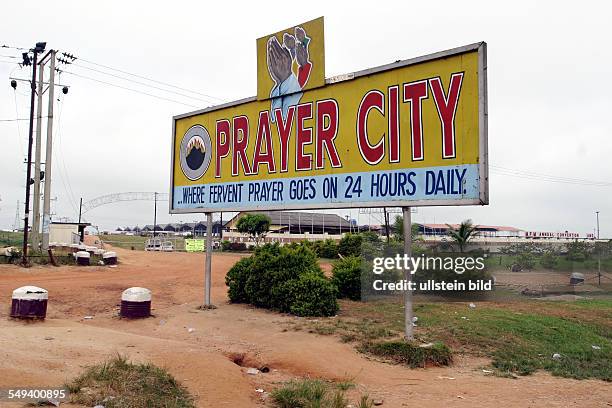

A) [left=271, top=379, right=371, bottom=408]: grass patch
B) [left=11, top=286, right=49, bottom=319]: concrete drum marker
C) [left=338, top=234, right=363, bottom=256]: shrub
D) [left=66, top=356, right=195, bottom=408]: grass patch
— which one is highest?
[left=338, top=234, right=363, bottom=256]: shrub

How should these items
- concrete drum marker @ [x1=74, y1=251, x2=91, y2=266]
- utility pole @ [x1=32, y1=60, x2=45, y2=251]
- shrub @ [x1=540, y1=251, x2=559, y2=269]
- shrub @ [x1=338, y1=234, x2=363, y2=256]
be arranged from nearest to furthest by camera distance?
shrub @ [x1=540, y1=251, x2=559, y2=269]
concrete drum marker @ [x1=74, y1=251, x2=91, y2=266]
utility pole @ [x1=32, y1=60, x2=45, y2=251]
shrub @ [x1=338, y1=234, x2=363, y2=256]

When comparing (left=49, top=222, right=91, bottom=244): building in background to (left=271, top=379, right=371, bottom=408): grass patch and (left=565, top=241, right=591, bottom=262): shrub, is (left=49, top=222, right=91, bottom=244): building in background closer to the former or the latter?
(left=565, top=241, right=591, bottom=262): shrub

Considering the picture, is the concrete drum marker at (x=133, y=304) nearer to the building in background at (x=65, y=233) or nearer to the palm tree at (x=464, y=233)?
the palm tree at (x=464, y=233)

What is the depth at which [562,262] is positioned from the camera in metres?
24.5

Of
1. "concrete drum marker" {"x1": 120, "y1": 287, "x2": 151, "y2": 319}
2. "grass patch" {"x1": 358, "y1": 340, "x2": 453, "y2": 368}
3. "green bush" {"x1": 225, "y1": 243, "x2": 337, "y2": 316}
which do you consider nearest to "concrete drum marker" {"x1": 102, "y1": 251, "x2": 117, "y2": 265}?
"green bush" {"x1": 225, "y1": 243, "x2": 337, "y2": 316}

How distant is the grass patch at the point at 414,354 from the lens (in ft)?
26.8

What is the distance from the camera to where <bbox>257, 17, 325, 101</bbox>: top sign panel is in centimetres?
1013

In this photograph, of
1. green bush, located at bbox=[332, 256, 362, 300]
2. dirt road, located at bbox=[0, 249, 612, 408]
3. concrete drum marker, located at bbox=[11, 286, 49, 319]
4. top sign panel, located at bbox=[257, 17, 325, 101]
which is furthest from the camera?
green bush, located at bbox=[332, 256, 362, 300]

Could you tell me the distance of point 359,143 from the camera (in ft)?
30.8

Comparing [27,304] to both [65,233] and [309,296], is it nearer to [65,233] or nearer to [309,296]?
[309,296]

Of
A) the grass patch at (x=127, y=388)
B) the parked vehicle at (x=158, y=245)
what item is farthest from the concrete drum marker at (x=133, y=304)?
the parked vehicle at (x=158, y=245)

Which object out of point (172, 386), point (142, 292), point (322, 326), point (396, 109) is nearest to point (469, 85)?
point (396, 109)

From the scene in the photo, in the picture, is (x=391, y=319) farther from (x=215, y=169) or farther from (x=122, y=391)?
(x=122, y=391)

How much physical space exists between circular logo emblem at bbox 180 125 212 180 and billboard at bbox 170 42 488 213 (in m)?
0.04
